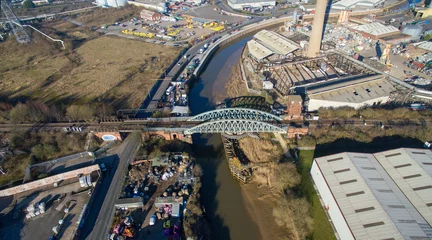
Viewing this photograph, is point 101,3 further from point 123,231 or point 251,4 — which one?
point 123,231

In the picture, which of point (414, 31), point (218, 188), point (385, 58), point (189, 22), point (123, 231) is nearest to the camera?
point (123, 231)

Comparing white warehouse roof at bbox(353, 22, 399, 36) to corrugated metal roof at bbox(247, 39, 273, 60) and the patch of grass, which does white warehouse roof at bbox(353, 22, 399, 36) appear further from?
the patch of grass

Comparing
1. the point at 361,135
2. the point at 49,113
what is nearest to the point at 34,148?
the point at 49,113

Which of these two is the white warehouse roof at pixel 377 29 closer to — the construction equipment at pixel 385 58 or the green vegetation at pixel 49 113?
the construction equipment at pixel 385 58

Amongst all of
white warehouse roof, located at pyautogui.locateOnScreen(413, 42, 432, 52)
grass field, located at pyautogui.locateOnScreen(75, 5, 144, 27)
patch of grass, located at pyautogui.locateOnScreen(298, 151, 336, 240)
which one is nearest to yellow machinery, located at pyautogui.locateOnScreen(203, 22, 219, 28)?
grass field, located at pyautogui.locateOnScreen(75, 5, 144, 27)

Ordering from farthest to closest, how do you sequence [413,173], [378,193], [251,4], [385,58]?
[251,4]
[385,58]
[413,173]
[378,193]

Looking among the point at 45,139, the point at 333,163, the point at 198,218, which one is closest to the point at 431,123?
the point at 333,163

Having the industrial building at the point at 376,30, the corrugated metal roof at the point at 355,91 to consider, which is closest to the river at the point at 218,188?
the corrugated metal roof at the point at 355,91
